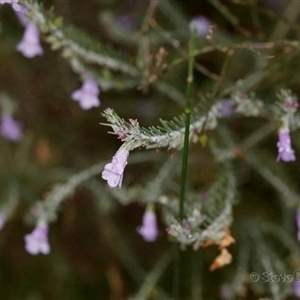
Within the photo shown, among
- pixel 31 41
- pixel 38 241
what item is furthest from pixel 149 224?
pixel 31 41

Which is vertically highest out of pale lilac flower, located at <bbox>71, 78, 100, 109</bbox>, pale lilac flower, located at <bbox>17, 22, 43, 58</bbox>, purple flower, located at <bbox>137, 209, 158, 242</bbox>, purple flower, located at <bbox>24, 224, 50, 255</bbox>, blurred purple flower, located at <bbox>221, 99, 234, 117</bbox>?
pale lilac flower, located at <bbox>17, 22, 43, 58</bbox>

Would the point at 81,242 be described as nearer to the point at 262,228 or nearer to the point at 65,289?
the point at 65,289

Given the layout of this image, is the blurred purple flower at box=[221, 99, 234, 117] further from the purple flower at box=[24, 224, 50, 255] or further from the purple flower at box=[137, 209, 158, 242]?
the purple flower at box=[24, 224, 50, 255]

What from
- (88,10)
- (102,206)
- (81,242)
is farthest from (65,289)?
(88,10)

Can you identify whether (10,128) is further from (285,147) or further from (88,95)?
(285,147)

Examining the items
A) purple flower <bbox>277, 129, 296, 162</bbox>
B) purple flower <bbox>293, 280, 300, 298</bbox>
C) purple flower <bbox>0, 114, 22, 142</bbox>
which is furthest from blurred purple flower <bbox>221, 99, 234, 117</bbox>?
purple flower <bbox>0, 114, 22, 142</bbox>

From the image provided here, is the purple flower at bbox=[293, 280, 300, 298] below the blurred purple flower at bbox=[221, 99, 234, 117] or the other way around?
below

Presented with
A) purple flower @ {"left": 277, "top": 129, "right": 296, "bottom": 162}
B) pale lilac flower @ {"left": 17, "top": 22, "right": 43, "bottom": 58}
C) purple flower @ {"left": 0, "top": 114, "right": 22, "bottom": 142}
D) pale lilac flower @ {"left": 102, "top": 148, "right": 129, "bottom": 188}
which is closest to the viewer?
pale lilac flower @ {"left": 102, "top": 148, "right": 129, "bottom": 188}

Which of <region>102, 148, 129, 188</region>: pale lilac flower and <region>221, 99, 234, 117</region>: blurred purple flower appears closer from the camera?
<region>102, 148, 129, 188</region>: pale lilac flower
